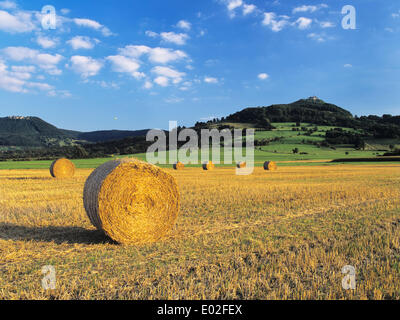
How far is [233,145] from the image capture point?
283 ft

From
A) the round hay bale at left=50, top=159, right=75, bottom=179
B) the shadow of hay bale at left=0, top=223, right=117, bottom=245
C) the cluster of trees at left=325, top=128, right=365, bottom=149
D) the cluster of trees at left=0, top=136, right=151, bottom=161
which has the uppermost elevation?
the cluster of trees at left=325, top=128, right=365, bottom=149

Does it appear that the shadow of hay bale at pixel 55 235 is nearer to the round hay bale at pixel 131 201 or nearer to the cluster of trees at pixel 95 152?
the round hay bale at pixel 131 201

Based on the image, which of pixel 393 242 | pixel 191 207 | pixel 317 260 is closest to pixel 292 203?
pixel 191 207

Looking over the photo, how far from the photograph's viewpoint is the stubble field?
4.70 meters

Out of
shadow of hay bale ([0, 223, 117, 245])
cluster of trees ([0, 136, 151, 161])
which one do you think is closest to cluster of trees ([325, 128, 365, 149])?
cluster of trees ([0, 136, 151, 161])

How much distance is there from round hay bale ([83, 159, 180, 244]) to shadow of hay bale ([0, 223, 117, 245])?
1.46 ft

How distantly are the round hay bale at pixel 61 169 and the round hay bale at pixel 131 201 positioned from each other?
22.9m

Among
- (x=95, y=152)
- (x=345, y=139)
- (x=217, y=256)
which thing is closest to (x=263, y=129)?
(x=345, y=139)

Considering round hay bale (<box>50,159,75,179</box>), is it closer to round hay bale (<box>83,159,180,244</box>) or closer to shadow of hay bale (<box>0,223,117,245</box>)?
shadow of hay bale (<box>0,223,117,245</box>)

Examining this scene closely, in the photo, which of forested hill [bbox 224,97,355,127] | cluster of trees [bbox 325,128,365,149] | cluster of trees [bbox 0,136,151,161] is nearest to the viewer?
cluster of trees [bbox 0,136,151,161]

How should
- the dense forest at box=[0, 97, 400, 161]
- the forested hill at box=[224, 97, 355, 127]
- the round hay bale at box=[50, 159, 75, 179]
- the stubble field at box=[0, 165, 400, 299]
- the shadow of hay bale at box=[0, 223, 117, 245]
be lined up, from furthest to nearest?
the forested hill at box=[224, 97, 355, 127]
the dense forest at box=[0, 97, 400, 161]
the round hay bale at box=[50, 159, 75, 179]
the shadow of hay bale at box=[0, 223, 117, 245]
the stubble field at box=[0, 165, 400, 299]

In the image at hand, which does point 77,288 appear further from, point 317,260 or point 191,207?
point 191,207

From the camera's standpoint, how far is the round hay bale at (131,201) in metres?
7.73
